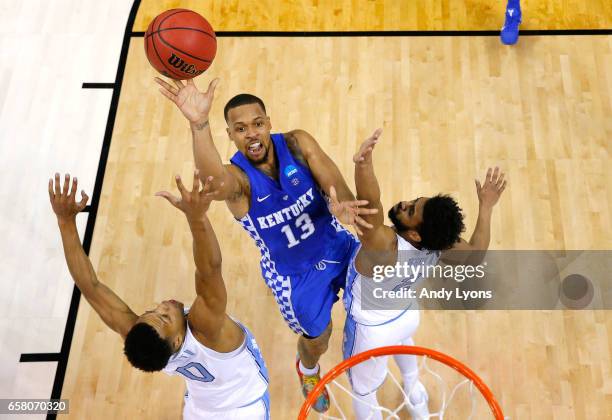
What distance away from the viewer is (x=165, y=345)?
108 inches

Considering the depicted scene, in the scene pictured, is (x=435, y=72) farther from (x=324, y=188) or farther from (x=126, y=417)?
(x=126, y=417)

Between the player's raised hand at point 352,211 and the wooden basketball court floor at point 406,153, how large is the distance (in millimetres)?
1377

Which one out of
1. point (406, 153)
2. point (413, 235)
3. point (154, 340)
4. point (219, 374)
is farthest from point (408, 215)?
point (406, 153)

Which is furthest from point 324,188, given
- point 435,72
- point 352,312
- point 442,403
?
point 435,72

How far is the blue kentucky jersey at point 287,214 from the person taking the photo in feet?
11.3

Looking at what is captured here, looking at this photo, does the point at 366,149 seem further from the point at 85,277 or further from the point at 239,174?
the point at 85,277

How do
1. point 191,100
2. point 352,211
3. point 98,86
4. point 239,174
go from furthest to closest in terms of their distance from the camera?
point 98,86 < point 239,174 < point 191,100 < point 352,211

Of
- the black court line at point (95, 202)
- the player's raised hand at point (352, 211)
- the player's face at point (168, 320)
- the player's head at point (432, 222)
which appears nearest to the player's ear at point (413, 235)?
the player's head at point (432, 222)

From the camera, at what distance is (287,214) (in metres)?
3.45

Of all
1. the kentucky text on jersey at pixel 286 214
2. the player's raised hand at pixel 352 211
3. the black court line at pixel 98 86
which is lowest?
the player's raised hand at pixel 352 211

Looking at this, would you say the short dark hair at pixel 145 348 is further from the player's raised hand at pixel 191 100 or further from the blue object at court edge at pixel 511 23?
the blue object at court edge at pixel 511 23

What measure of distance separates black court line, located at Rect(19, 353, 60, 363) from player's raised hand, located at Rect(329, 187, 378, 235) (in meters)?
2.15

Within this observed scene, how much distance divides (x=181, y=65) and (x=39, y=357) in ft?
6.50

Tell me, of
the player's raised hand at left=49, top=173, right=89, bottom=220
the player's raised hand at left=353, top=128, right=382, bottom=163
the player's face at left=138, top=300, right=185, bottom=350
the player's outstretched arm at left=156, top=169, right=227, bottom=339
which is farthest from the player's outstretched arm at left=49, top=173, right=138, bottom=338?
the player's raised hand at left=353, top=128, right=382, bottom=163
